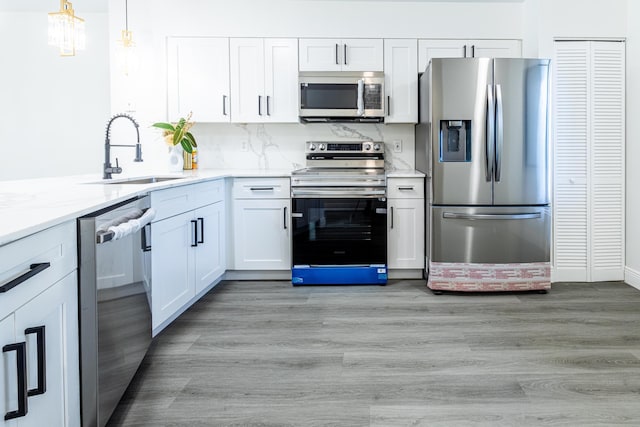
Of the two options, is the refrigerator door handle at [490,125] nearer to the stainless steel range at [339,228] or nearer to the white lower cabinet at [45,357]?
the stainless steel range at [339,228]

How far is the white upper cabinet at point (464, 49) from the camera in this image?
4254 mm

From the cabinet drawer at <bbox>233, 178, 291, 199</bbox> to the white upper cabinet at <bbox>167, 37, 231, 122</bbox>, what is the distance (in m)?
0.65

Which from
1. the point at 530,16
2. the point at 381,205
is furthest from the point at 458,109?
the point at 530,16

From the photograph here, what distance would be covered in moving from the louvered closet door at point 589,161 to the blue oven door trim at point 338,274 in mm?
1468

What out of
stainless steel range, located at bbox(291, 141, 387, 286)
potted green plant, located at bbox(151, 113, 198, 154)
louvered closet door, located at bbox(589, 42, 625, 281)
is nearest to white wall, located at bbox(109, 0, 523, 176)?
potted green plant, located at bbox(151, 113, 198, 154)

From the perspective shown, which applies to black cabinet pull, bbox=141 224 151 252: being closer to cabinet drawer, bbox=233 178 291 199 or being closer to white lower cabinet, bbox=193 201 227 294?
white lower cabinet, bbox=193 201 227 294

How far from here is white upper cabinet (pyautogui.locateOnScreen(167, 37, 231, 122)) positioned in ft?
13.8

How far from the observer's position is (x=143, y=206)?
228 centimetres

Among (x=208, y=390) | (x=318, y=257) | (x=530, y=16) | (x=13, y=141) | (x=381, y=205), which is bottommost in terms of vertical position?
(x=208, y=390)

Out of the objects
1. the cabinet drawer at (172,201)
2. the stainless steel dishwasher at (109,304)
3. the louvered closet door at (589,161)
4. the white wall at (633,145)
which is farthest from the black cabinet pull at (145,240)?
the white wall at (633,145)

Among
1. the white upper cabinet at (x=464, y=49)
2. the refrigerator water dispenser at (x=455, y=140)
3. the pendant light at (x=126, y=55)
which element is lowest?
the refrigerator water dispenser at (x=455, y=140)

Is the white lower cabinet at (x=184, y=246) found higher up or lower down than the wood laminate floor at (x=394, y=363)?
higher up

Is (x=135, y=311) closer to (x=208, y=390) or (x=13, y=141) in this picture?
(x=208, y=390)

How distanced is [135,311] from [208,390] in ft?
1.53
